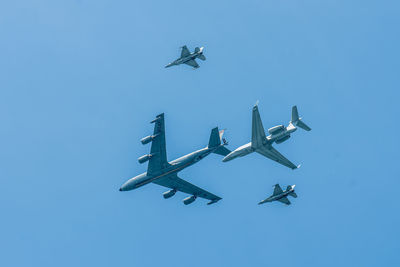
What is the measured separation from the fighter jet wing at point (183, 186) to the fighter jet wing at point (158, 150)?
385 cm

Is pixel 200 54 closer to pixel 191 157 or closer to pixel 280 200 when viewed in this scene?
pixel 191 157

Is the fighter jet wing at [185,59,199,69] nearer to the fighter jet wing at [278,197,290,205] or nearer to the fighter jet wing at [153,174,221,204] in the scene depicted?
the fighter jet wing at [153,174,221,204]

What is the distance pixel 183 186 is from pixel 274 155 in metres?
20.5

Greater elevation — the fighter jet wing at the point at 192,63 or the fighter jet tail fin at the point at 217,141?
the fighter jet wing at the point at 192,63

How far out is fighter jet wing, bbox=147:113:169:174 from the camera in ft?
308

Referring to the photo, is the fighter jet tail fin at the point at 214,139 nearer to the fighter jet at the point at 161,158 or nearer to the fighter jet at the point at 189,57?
the fighter jet at the point at 161,158

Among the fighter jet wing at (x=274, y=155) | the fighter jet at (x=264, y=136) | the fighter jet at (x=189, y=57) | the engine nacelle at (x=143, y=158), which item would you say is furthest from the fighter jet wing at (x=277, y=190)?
the fighter jet at (x=189, y=57)

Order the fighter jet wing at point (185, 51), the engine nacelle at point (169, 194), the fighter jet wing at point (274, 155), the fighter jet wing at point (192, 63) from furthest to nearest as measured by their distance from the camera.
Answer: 1. the fighter jet wing at point (192, 63)
2. the fighter jet wing at point (185, 51)
3. the engine nacelle at point (169, 194)
4. the fighter jet wing at point (274, 155)

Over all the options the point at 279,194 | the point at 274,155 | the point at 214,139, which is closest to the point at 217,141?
the point at 214,139

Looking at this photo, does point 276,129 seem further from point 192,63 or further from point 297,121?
point 192,63

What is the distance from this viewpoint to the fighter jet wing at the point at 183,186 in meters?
103

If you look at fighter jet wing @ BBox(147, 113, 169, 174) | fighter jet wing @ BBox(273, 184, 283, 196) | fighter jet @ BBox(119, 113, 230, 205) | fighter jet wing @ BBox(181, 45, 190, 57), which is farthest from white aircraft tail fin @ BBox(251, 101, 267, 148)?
fighter jet wing @ BBox(181, 45, 190, 57)

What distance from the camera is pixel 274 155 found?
10100 cm

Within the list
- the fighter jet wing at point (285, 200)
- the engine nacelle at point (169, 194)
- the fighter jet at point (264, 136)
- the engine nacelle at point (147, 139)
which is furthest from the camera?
the engine nacelle at point (169, 194)
